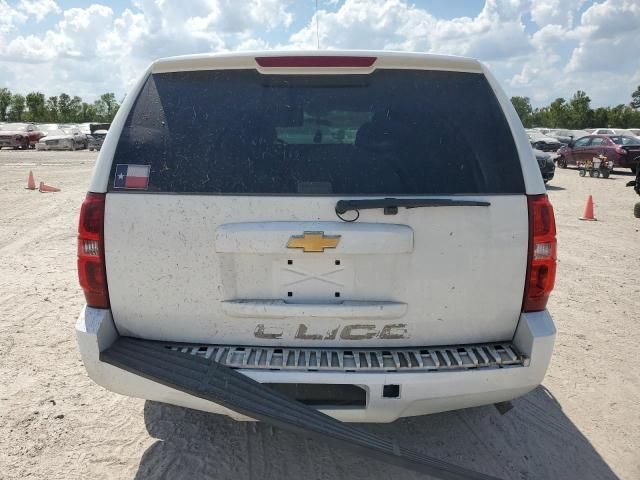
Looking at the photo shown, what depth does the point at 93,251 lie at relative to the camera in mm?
2553

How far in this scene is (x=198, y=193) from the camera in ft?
8.21

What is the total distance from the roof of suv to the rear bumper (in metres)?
1.33

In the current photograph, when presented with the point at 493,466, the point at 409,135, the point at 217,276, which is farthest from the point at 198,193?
the point at 493,466

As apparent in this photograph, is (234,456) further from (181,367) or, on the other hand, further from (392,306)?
(392,306)

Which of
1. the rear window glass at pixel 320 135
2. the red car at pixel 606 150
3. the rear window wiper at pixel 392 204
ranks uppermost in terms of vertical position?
the rear window glass at pixel 320 135

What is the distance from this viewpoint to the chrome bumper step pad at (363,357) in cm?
246

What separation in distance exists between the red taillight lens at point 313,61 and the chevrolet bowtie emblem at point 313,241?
872 millimetres

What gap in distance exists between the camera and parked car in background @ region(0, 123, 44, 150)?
3606cm

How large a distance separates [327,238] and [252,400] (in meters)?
0.81

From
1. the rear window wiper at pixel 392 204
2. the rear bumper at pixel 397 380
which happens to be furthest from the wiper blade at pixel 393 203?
the rear bumper at pixel 397 380

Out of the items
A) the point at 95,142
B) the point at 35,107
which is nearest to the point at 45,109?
the point at 35,107

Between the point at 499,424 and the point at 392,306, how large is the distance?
5.20 feet

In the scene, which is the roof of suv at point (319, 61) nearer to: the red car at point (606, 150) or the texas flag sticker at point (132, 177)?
the texas flag sticker at point (132, 177)

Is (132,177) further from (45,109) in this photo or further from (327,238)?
(45,109)
